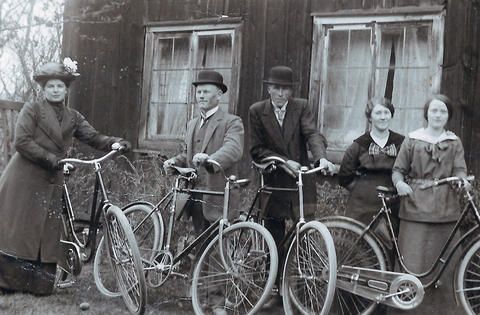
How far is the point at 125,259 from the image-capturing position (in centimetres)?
412

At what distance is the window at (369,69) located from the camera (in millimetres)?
5027

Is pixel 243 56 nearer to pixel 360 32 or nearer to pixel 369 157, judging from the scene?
pixel 360 32

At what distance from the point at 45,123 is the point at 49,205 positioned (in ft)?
2.41

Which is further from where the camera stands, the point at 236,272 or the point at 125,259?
the point at 125,259

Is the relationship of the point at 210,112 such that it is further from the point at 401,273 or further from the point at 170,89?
the point at 170,89

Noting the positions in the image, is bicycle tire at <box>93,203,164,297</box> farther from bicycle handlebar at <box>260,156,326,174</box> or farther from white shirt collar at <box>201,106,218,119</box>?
bicycle handlebar at <box>260,156,326,174</box>

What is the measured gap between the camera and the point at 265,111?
439cm

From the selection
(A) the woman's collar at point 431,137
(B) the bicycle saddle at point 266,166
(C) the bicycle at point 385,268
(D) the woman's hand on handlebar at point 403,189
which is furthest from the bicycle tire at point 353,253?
(A) the woman's collar at point 431,137

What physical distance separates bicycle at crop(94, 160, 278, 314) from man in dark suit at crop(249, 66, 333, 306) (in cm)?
47

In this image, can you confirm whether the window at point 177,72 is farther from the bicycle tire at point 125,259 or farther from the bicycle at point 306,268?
the bicycle at point 306,268

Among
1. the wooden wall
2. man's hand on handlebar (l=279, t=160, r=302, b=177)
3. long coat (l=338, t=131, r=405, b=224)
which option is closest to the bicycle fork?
long coat (l=338, t=131, r=405, b=224)

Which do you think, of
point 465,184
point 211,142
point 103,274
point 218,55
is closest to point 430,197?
point 465,184

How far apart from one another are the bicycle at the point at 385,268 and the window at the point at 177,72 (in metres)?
2.67

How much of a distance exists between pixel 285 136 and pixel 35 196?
227cm
